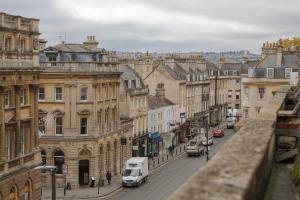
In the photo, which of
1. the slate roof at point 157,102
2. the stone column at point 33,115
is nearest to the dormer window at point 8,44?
the stone column at point 33,115

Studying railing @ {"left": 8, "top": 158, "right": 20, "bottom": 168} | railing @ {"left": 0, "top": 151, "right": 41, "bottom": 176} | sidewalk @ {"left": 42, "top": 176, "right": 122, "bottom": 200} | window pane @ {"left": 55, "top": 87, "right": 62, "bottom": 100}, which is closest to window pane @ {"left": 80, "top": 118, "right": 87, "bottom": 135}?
window pane @ {"left": 55, "top": 87, "right": 62, "bottom": 100}

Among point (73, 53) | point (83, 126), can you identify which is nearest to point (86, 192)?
point (83, 126)

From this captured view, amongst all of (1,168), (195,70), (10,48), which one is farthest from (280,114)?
(195,70)

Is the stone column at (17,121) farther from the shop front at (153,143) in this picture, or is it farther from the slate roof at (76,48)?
the shop front at (153,143)

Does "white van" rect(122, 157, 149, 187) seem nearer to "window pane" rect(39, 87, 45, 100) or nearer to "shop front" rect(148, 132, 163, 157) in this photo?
"window pane" rect(39, 87, 45, 100)

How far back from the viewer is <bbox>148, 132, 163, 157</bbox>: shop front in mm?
75700

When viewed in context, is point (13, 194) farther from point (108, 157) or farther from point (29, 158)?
point (108, 157)

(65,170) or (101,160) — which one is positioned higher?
(101,160)

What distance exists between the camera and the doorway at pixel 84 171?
183ft

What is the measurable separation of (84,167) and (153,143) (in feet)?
75.7

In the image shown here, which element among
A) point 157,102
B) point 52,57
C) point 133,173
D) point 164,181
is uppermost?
point 52,57

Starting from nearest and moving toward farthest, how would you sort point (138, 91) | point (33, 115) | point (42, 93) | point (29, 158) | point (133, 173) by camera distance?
point (29, 158)
point (33, 115)
point (133, 173)
point (42, 93)
point (138, 91)

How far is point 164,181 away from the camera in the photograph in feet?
183

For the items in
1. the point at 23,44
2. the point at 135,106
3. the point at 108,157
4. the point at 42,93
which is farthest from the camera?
the point at 135,106
